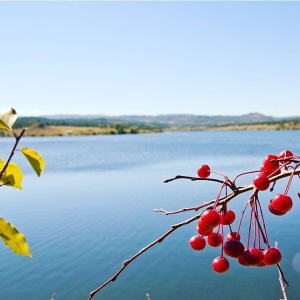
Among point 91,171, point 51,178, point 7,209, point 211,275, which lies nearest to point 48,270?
point 211,275

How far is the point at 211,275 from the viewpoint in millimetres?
12203

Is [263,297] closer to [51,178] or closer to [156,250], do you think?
[156,250]

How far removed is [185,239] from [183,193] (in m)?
6.14

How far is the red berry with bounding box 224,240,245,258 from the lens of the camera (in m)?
0.83

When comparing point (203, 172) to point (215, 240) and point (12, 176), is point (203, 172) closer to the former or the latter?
point (215, 240)

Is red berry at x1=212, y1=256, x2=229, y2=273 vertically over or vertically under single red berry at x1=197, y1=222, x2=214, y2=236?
under

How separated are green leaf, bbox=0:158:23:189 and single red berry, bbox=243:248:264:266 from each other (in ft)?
1.41

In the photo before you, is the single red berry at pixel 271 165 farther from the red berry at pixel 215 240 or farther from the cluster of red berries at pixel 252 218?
the red berry at pixel 215 240

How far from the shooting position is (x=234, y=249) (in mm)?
835

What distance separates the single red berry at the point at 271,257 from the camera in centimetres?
85

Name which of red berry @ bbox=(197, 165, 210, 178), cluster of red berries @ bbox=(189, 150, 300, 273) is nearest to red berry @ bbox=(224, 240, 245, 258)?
cluster of red berries @ bbox=(189, 150, 300, 273)

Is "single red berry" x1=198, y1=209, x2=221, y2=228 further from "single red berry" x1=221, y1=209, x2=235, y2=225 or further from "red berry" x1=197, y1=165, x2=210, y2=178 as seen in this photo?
"red berry" x1=197, y1=165, x2=210, y2=178

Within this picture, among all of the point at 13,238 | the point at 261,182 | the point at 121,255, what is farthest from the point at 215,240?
the point at 121,255

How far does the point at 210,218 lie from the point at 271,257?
0.18 metres
